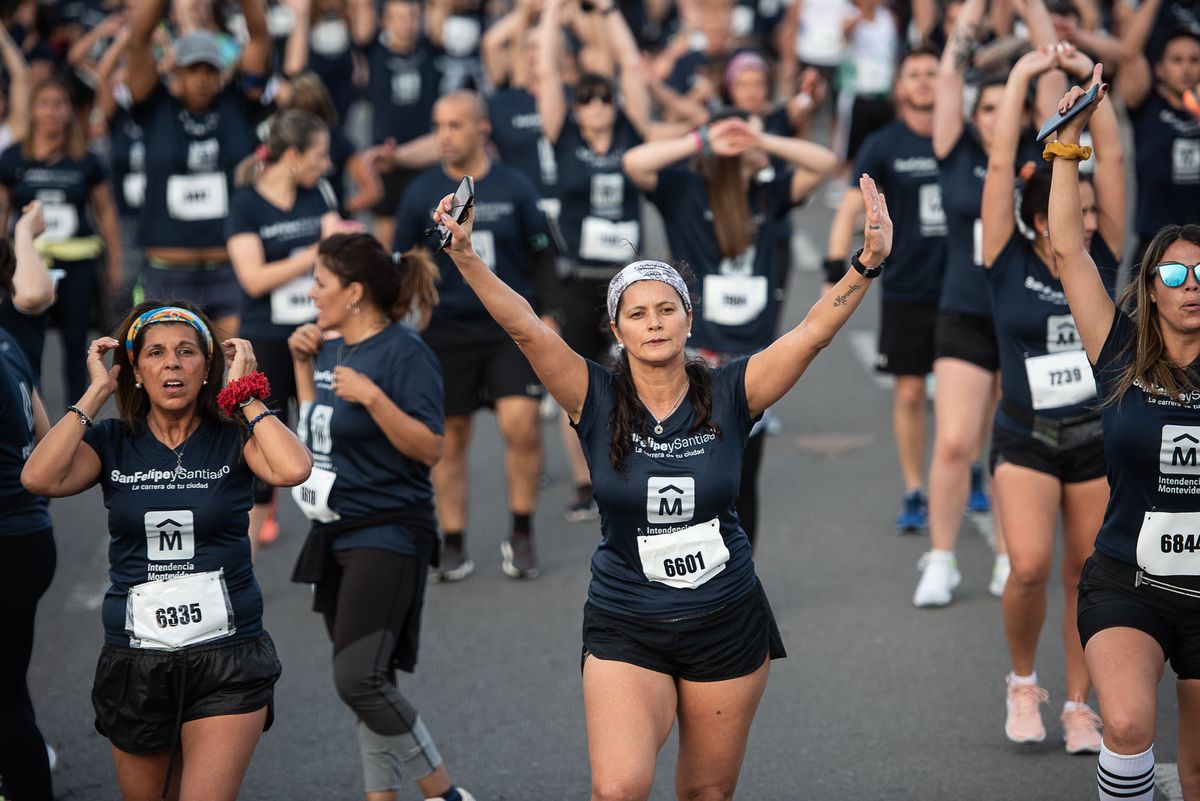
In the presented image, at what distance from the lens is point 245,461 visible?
479 cm

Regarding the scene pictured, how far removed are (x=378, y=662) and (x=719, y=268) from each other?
9.19 ft

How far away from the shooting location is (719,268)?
730cm

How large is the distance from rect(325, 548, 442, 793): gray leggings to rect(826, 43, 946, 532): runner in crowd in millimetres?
3606

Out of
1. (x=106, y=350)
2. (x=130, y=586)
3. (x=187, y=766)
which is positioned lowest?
(x=187, y=766)

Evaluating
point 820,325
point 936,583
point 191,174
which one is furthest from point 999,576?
point 191,174

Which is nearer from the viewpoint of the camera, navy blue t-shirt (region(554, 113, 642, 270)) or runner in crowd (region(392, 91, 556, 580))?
runner in crowd (region(392, 91, 556, 580))

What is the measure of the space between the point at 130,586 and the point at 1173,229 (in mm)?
3299

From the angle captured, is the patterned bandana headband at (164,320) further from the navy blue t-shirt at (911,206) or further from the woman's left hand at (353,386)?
the navy blue t-shirt at (911,206)

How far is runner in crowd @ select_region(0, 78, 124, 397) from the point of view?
9.49m

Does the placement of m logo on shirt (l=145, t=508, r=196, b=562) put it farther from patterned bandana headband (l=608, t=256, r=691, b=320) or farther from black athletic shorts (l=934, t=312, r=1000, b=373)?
black athletic shorts (l=934, t=312, r=1000, b=373)

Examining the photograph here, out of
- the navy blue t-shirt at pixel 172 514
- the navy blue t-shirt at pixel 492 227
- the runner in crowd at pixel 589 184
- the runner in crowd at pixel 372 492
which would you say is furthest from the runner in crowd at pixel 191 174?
the navy blue t-shirt at pixel 172 514

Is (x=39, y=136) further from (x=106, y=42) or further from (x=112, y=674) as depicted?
(x=106, y=42)

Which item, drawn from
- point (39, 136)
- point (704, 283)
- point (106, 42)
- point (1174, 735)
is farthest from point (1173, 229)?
point (106, 42)

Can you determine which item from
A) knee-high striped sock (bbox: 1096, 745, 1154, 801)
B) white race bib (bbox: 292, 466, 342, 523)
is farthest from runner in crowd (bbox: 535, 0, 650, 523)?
knee-high striped sock (bbox: 1096, 745, 1154, 801)
